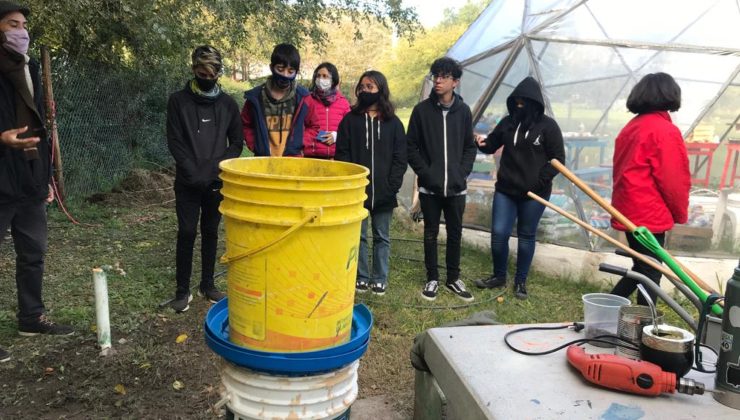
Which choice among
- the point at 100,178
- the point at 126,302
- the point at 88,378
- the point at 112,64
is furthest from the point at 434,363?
the point at 112,64

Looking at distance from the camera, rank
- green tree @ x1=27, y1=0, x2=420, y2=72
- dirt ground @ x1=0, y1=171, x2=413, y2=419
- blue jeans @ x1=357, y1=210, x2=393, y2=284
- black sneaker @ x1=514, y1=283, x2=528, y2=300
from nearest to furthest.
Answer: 1. dirt ground @ x1=0, y1=171, x2=413, y2=419
2. blue jeans @ x1=357, y1=210, x2=393, y2=284
3. black sneaker @ x1=514, y1=283, x2=528, y2=300
4. green tree @ x1=27, y1=0, x2=420, y2=72

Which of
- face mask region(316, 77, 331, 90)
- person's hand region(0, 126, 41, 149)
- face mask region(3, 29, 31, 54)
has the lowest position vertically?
person's hand region(0, 126, 41, 149)

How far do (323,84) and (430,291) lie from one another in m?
2.05

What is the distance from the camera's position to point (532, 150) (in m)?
5.07

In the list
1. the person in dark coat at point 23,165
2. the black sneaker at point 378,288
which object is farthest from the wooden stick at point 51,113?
the black sneaker at point 378,288

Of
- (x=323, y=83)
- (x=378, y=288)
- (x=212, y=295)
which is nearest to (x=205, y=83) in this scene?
(x=323, y=83)

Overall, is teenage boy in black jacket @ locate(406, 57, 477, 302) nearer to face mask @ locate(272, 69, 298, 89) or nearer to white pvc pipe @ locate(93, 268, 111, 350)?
face mask @ locate(272, 69, 298, 89)

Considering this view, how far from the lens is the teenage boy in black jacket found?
495 centimetres

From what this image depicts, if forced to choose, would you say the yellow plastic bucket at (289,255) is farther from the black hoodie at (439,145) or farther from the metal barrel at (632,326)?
the black hoodie at (439,145)

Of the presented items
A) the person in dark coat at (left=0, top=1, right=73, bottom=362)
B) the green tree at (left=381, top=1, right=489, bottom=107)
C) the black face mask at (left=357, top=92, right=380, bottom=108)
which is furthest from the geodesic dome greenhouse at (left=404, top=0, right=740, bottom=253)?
the green tree at (left=381, top=1, right=489, bottom=107)

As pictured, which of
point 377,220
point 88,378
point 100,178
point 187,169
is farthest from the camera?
point 100,178

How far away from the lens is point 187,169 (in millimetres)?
4062

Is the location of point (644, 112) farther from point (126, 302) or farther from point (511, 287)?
point (126, 302)

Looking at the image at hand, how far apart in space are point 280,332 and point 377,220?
9.72 ft
